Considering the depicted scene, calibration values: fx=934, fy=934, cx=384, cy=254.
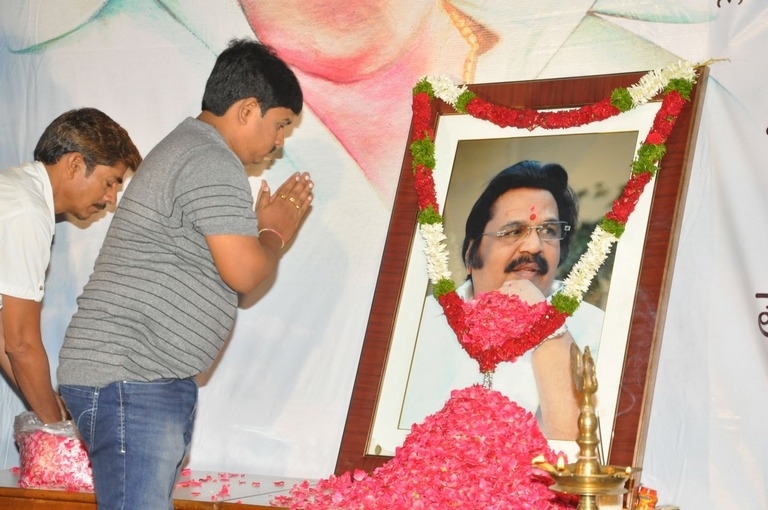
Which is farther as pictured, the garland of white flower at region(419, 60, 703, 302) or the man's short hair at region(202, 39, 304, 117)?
the garland of white flower at region(419, 60, 703, 302)

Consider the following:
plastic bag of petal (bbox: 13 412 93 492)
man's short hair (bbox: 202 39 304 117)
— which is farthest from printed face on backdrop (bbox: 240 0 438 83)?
plastic bag of petal (bbox: 13 412 93 492)

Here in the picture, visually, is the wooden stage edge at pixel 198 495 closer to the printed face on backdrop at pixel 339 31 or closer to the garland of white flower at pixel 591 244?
the garland of white flower at pixel 591 244

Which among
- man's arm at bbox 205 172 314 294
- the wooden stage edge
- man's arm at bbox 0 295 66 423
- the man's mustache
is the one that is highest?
the man's mustache

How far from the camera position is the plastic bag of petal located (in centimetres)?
316

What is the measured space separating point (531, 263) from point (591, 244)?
8.3 inches

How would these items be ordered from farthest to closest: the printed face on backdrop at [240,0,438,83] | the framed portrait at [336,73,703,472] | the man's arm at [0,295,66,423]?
the printed face on backdrop at [240,0,438,83] < the man's arm at [0,295,66,423] < the framed portrait at [336,73,703,472]

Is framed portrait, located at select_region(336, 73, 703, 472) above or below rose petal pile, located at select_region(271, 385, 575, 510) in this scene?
above

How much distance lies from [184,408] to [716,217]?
5.90 ft

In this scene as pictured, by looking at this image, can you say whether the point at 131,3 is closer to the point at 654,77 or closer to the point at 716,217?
the point at 654,77

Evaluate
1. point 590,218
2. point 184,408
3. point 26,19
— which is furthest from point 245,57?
point 26,19

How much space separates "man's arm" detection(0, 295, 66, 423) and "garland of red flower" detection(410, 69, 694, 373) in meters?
1.32

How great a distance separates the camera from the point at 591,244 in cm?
290

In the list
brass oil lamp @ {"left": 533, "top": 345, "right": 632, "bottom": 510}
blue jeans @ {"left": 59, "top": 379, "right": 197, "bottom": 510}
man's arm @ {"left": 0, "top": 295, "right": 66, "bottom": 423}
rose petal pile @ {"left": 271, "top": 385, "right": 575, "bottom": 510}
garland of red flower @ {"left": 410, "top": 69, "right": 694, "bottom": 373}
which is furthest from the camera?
man's arm @ {"left": 0, "top": 295, "right": 66, "bottom": 423}

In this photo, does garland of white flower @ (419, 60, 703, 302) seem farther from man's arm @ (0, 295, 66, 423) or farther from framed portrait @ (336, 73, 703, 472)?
man's arm @ (0, 295, 66, 423)
